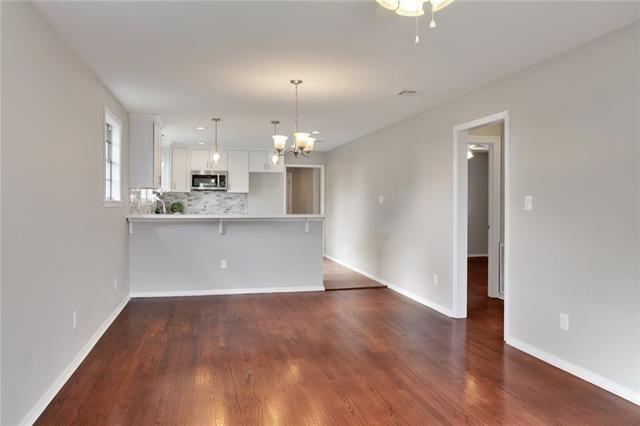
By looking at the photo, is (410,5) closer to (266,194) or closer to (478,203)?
(266,194)

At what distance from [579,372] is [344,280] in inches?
153

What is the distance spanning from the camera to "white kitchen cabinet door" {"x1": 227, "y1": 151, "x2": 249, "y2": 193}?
8383 mm

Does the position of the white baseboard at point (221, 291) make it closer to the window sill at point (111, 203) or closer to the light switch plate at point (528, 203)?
the window sill at point (111, 203)

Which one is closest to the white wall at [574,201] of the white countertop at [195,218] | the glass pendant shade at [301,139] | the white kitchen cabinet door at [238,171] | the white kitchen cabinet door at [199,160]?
the glass pendant shade at [301,139]

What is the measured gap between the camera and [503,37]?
291 cm

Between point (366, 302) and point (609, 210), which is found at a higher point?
point (609, 210)

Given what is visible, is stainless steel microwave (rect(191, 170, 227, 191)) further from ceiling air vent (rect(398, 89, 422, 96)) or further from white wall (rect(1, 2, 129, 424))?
ceiling air vent (rect(398, 89, 422, 96))

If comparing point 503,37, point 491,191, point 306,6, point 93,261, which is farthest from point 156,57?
point 491,191

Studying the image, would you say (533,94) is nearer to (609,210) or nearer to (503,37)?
(503,37)

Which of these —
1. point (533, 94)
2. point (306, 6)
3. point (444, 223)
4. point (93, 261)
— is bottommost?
point (93, 261)

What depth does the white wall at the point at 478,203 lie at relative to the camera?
9594 mm

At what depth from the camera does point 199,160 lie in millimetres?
8250

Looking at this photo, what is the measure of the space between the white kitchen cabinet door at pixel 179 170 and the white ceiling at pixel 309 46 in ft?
10.8

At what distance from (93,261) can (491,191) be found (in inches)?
180
